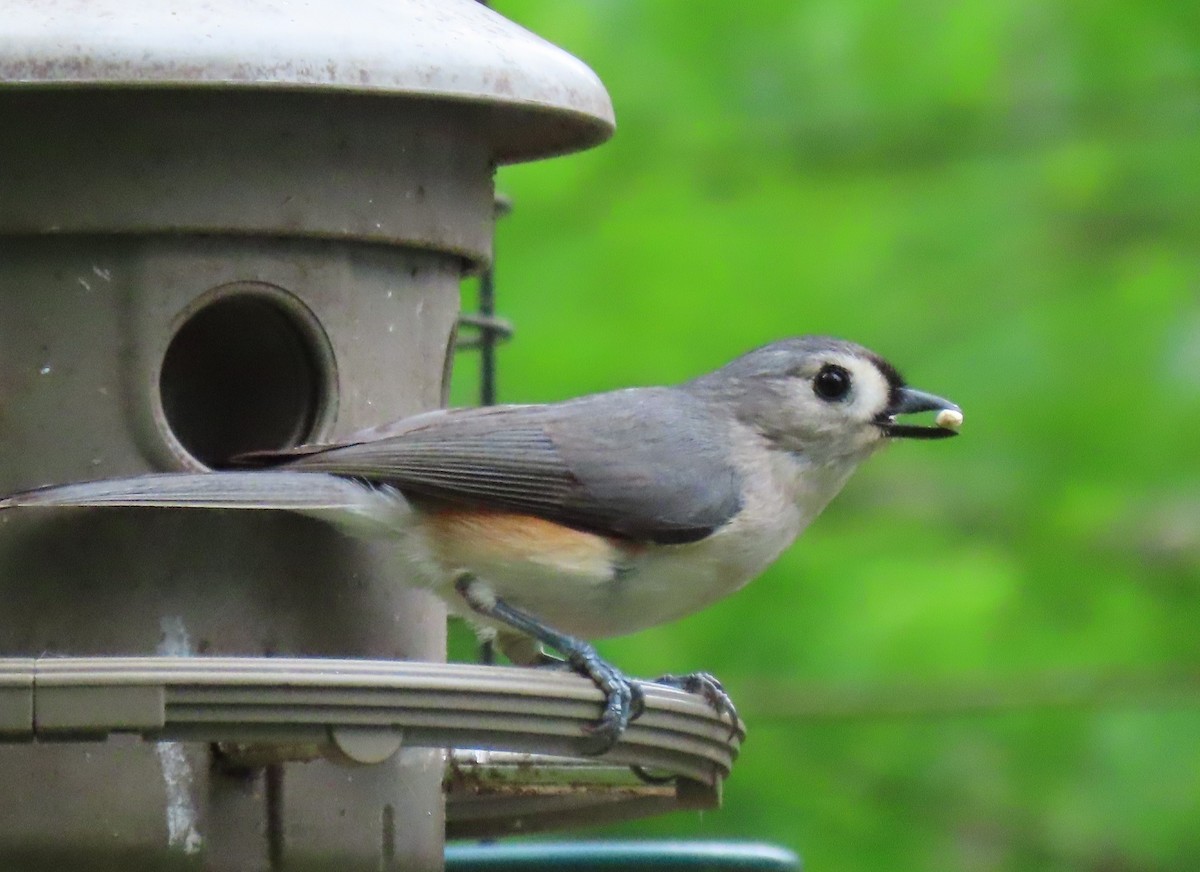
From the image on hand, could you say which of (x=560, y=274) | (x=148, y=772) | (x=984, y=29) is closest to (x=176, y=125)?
(x=148, y=772)

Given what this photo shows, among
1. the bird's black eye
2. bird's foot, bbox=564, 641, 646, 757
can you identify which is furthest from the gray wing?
bird's foot, bbox=564, 641, 646, 757

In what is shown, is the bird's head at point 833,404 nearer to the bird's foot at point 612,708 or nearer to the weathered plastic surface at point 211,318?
the weathered plastic surface at point 211,318

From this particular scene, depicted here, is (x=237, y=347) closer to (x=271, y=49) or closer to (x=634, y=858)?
(x=271, y=49)

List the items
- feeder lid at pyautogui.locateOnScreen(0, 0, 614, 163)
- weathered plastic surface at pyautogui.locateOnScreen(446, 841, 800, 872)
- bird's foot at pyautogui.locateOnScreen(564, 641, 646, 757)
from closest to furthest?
bird's foot at pyautogui.locateOnScreen(564, 641, 646, 757) < feeder lid at pyautogui.locateOnScreen(0, 0, 614, 163) < weathered plastic surface at pyautogui.locateOnScreen(446, 841, 800, 872)

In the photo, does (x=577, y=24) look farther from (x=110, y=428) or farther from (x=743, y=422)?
(x=110, y=428)

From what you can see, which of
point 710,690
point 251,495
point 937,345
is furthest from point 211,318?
point 937,345

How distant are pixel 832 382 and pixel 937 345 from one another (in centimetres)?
276

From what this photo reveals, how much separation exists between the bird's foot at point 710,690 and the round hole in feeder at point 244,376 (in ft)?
3.42

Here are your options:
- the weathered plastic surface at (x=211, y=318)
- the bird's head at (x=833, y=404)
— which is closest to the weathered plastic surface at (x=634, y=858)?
the weathered plastic surface at (x=211, y=318)

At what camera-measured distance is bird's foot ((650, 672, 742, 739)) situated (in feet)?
14.0

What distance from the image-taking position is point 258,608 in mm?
4332

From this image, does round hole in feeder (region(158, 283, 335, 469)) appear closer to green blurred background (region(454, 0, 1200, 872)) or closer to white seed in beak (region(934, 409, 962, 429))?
white seed in beak (region(934, 409, 962, 429))

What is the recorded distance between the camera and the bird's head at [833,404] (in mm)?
5125

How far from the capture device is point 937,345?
7816mm
